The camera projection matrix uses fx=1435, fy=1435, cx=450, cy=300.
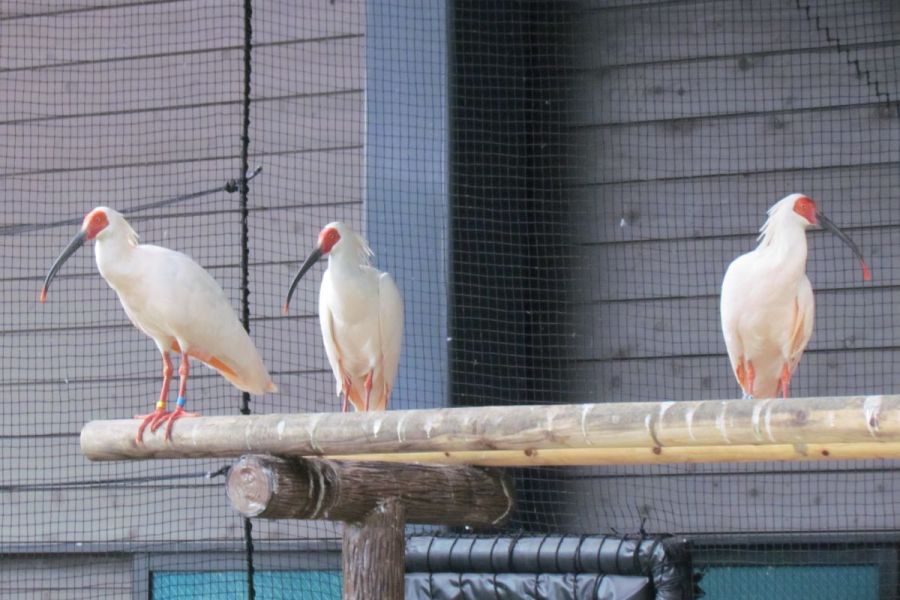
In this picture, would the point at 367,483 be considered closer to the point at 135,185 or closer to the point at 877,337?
the point at 877,337

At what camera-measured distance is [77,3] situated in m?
6.38

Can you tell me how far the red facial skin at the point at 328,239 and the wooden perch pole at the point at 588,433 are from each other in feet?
4.43

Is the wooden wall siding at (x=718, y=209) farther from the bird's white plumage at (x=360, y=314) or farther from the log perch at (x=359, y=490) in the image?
the log perch at (x=359, y=490)

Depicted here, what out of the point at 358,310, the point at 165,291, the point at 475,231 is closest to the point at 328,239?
the point at 358,310

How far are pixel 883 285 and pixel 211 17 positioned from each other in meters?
2.99

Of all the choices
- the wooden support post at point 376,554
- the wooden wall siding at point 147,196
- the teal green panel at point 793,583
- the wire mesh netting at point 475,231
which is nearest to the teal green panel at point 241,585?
the wire mesh netting at point 475,231

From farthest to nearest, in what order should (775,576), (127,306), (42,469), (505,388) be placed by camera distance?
(42,469) → (505,388) → (775,576) → (127,306)

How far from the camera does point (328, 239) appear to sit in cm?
494

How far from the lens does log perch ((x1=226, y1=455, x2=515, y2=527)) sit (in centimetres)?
321

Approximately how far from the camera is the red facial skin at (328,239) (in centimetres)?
493

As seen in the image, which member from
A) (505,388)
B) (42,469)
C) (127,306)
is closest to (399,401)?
(505,388)

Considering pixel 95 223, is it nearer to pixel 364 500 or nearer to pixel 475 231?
pixel 475 231

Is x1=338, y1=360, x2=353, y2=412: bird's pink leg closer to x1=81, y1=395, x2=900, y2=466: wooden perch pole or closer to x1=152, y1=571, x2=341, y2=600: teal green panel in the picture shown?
x1=152, y1=571, x2=341, y2=600: teal green panel

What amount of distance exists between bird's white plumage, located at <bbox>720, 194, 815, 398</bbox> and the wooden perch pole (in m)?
1.18
